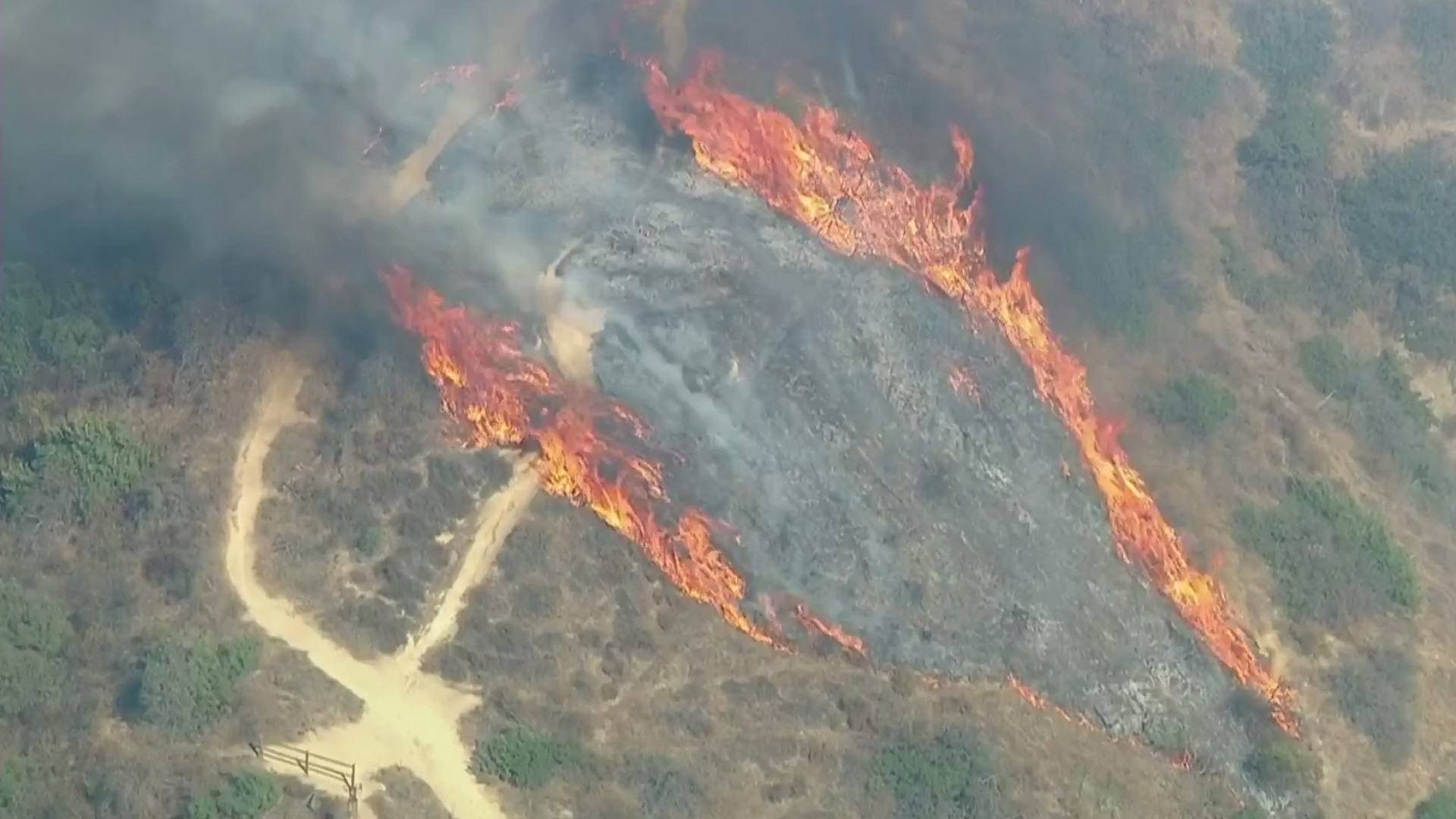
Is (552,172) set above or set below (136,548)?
above

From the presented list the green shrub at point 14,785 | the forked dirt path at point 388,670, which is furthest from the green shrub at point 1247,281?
the green shrub at point 14,785

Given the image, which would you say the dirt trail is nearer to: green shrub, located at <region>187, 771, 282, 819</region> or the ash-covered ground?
Result: the ash-covered ground

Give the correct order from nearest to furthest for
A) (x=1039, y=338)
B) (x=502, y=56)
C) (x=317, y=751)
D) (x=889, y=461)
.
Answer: (x=317, y=751), (x=889, y=461), (x=1039, y=338), (x=502, y=56)

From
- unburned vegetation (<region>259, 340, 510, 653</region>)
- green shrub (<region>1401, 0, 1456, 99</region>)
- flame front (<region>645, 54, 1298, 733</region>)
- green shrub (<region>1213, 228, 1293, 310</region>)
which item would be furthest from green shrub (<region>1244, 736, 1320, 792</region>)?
green shrub (<region>1401, 0, 1456, 99</region>)

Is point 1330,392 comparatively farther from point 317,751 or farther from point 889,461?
point 317,751

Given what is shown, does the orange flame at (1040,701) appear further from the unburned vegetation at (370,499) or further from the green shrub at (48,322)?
the green shrub at (48,322)

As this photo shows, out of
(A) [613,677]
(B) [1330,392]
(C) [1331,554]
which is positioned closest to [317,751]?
(A) [613,677]
